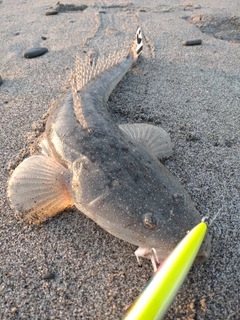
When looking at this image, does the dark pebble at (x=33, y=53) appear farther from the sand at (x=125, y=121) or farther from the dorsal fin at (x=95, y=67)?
the dorsal fin at (x=95, y=67)

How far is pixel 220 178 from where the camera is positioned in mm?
2959

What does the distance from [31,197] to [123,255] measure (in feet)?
2.85

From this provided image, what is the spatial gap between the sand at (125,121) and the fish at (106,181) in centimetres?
17

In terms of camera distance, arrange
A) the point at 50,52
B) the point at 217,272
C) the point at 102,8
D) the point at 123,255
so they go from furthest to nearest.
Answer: the point at 102,8, the point at 50,52, the point at 123,255, the point at 217,272

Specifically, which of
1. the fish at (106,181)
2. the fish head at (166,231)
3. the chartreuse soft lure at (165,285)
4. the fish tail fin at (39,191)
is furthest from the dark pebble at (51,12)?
the chartreuse soft lure at (165,285)

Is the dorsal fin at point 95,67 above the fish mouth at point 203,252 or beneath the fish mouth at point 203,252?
above

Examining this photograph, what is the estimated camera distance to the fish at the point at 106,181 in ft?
7.22

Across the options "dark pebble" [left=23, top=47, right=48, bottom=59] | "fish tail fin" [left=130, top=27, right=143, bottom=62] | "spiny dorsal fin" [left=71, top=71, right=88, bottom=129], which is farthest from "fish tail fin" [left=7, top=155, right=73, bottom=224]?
"dark pebble" [left=23, top=47, right=48, bottom=59]

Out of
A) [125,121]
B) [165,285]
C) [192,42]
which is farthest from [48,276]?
[192,42]

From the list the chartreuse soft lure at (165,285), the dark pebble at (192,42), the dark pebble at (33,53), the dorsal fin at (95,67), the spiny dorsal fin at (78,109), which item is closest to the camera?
the chartreuse soft lure at (165,285)

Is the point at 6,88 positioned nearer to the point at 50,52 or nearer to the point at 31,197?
the point at 50,52

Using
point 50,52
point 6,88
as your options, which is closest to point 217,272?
point 6,88

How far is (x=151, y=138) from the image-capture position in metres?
3.13

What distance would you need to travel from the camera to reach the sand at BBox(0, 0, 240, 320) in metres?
2.12
